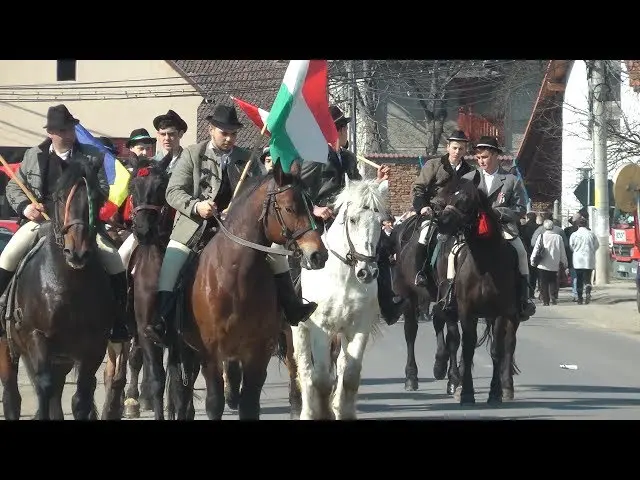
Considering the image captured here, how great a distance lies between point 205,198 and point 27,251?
152cm

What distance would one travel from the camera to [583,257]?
2992cm

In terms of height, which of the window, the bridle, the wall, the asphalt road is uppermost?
the window

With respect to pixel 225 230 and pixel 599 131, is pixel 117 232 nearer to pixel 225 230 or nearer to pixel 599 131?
pixel 225 230

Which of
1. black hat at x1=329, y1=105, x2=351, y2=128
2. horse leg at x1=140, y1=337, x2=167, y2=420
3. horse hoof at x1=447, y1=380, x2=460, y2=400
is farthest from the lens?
horse hoof at x1=447, y1=380, x2=460, y2=400

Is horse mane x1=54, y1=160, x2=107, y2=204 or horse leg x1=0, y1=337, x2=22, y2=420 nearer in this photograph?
horse mane x1=54, y1=160, x2=107, y2=204

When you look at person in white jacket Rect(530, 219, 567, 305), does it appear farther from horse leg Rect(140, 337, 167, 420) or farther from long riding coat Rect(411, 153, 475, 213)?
horse leg Rect(140, 337, 167, 420)

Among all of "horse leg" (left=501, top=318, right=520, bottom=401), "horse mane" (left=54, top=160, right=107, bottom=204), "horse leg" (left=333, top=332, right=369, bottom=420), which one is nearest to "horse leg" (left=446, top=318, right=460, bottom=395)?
"horse leg" (left=501, top=318, right=520, bottom=401)

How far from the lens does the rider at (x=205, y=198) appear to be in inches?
417

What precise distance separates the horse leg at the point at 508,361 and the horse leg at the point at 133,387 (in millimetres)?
3743

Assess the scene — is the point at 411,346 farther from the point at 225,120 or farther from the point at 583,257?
the point at 583,257

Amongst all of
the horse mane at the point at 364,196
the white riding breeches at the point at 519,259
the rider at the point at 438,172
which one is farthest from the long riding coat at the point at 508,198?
the horse mane at the point at 364,196

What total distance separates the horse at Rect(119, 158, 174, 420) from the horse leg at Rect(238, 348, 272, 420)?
4.07 feet

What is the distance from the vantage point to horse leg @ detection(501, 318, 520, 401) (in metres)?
14.1

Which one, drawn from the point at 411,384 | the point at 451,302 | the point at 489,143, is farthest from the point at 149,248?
the point at 489,143
